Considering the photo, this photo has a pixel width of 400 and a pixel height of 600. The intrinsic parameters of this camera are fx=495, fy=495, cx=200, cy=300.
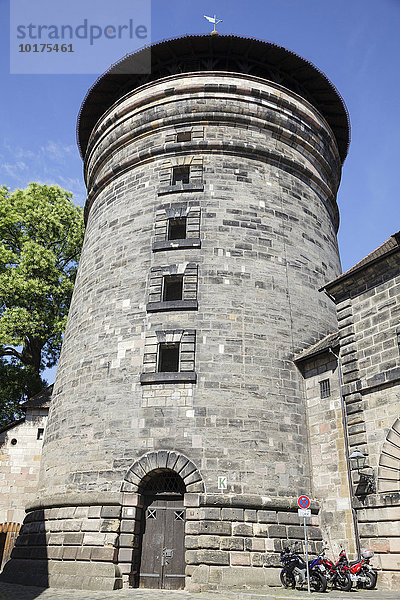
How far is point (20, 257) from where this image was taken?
70.0 feet

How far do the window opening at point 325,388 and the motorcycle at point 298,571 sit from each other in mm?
3617

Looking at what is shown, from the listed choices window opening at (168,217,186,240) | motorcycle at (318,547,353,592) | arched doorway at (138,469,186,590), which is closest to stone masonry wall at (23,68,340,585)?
window opening at (168,217,186,240)

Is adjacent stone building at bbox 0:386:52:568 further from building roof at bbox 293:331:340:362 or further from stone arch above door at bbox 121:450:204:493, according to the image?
building roof at bbox 293:331:340:362

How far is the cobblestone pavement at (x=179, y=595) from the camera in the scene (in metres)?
8.37

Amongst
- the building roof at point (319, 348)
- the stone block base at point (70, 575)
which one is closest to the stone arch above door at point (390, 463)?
the building roof at point (319, 348)

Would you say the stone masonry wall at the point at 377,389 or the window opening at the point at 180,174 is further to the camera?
the window opening at the point at 180,174

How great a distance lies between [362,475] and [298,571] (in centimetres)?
228

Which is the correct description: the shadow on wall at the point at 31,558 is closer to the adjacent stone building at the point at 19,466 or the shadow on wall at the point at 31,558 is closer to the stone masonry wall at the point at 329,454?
the adjacent stone building at the point at 19,466

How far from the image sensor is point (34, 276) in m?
20.7

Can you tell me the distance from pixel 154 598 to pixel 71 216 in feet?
57.5

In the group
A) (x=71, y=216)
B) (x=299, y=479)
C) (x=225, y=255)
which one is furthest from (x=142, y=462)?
(x=71, y=216)

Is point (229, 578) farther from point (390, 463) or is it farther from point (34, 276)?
point (34, 276)

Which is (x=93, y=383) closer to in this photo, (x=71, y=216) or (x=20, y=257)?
(x=20, y=257)

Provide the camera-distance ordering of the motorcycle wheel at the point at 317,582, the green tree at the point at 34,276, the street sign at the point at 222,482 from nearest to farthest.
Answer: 1. the motorcycle wheel at the point at 317,582
2. the street sign at the point at 222,482
3. the green tree at the point at 34,276
